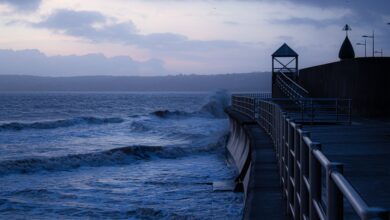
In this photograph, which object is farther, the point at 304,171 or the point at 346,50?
the point at 346,50

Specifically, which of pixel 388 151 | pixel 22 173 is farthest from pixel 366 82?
pixel 22 173

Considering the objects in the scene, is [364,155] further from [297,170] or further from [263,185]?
[297,170]

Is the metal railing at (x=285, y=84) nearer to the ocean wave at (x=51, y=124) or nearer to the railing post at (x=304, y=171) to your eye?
the ocean wave at (x=51, y=124)

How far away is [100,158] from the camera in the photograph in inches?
848

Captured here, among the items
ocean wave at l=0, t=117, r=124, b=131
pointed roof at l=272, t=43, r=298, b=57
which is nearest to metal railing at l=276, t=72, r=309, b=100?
pointed roof at l=272, t=43, r=298, b=57

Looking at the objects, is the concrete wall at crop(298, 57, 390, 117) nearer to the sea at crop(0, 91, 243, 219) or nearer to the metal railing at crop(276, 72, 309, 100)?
the metal railing at crop(276, 72, 309, 100)

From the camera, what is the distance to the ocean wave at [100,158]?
19469mm

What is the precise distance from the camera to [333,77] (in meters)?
24.4

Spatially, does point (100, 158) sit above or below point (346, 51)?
below

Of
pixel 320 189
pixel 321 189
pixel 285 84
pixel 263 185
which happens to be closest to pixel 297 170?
pixel 321 189

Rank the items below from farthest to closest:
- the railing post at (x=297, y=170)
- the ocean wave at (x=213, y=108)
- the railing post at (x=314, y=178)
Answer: the ocean wave at (x=213, y=108), the railing post at (x=297, y=170), the railing post at (x=314, y=178)

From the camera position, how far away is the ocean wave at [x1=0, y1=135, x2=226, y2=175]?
19.5 m

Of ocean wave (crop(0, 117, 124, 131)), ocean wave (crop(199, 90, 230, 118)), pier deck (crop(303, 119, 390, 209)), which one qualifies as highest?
pier deck (crop(303, 119, 390, 209))

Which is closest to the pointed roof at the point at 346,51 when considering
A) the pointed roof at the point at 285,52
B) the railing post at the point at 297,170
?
the pointed roof at the point at 285,52
